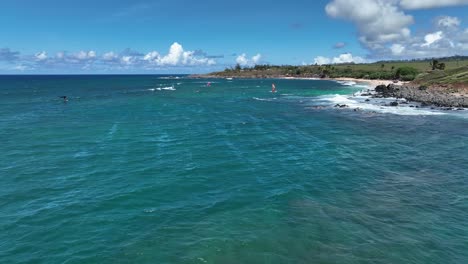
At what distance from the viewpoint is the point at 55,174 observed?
124 ft

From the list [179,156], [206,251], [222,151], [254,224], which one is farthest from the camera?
[222,151]

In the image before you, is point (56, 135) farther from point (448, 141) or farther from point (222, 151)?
point (448, 141)

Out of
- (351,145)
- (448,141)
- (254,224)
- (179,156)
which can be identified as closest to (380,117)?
(448,141)

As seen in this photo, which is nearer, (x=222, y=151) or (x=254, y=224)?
(x=254, y=224)

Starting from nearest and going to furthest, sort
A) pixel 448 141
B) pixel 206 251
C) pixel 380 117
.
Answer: pixel 206 251
pixel 448 141
pixel 380 117

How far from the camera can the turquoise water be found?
23.0m

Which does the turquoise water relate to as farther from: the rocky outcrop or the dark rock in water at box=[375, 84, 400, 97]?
the dark rock in water at box=[375, 84, 400, 97]

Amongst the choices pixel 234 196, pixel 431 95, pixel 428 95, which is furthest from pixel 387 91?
pixel 234 196

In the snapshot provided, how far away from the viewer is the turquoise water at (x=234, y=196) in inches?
906

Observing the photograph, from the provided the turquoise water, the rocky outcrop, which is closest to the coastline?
the rocky outcrop

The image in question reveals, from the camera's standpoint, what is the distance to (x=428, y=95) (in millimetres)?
101062

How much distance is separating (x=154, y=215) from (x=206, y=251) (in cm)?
684

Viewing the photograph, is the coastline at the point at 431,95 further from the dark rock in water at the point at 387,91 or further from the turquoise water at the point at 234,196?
the turquoise water at the point at 234,196

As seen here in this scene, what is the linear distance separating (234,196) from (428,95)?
8934 centimetres
